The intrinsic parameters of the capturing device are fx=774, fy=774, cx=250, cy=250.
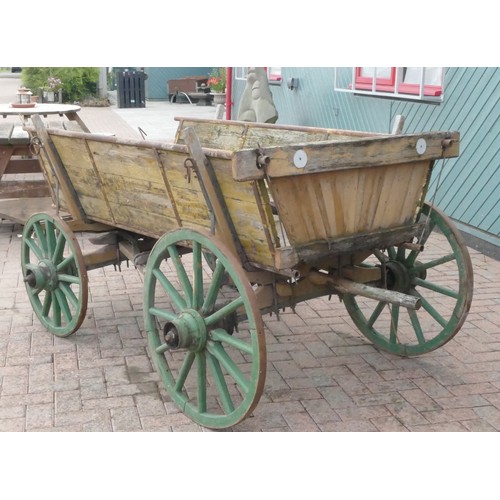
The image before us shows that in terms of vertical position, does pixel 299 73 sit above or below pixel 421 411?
above

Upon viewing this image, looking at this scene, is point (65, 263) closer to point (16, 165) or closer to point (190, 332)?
point (190, 332)

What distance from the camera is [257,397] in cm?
324

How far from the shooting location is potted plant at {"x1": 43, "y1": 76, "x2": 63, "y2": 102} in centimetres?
2139

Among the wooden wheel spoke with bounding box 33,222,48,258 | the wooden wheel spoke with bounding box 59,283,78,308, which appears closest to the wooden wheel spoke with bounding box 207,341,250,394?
the wooden wheel spoke with bounding box 59,283,78,308

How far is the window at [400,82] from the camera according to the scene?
7.12 meters

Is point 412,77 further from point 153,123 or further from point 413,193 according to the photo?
point 153,123

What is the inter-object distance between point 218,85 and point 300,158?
16.5 metres

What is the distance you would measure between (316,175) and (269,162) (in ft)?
1.03

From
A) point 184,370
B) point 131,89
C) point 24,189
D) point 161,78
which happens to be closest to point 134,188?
point 184,370

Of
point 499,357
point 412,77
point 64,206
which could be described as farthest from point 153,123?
point 499,357

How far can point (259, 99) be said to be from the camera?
10359 mm

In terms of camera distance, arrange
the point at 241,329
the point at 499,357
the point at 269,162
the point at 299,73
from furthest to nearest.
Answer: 1. the point at 299,73
2. the point at 241,329
3. the point at 499,357
4. the point at 269,162

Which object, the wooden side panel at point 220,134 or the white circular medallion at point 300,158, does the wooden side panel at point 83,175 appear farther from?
the white circular medallion at point 300,158

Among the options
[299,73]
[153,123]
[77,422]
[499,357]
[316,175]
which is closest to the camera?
[316,175]
